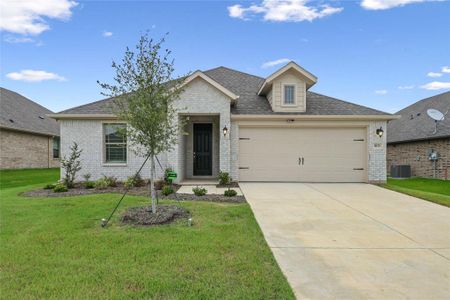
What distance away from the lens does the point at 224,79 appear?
16516mm

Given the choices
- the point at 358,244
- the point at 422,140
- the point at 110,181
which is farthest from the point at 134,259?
the point at 422,140

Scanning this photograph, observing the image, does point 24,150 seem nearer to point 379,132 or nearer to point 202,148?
point 202,148

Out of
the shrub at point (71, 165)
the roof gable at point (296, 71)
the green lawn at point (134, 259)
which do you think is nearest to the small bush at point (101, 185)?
the shrub at point (71, 165)

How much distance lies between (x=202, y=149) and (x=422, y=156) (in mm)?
13764

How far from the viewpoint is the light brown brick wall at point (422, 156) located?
16.2m

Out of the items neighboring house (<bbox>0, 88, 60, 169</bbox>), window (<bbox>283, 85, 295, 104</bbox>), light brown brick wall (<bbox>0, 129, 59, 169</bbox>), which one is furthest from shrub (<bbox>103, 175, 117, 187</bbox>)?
light brown brick wall (<bbox>0, 129, 59, 169</bbox>)

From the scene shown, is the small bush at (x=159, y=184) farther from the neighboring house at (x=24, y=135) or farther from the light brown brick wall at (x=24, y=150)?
the light brown brick wall at (x=24, y=150)

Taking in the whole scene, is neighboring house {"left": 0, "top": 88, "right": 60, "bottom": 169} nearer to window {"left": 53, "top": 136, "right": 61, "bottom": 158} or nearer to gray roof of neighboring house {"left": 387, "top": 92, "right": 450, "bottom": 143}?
window {"left": 53, "top": 136, "right": 61, "bottom": 158}

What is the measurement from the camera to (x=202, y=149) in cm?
1389

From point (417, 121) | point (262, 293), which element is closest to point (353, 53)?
point (417, 121)

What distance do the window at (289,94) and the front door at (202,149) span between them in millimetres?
3675

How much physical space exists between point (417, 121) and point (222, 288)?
21892mm

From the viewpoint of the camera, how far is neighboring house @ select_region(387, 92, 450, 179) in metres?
16.5

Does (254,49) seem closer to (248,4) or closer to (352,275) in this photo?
(248,4)
